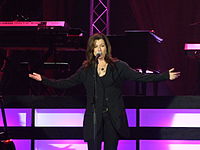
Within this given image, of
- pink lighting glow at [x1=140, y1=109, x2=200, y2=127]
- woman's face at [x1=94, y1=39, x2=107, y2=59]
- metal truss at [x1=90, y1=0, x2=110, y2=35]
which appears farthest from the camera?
metal truss at [x1=90, y1=0, x2=110, y2=35]

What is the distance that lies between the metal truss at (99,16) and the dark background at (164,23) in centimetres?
24

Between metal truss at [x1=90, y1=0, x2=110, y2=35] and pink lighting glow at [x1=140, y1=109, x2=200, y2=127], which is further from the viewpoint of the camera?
metal truss at [x1=90, y1=0, x2=110, y2=35]

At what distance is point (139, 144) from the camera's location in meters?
5.95

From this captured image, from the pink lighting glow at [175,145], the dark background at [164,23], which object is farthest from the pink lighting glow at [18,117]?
the dark background at [164,23]

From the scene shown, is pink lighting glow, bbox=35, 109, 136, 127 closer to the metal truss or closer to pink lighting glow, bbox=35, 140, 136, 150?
pink lighting glow, bbox=35, 140, 136, 150

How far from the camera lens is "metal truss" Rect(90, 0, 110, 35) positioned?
9688 mm

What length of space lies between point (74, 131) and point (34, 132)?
0.57 metres

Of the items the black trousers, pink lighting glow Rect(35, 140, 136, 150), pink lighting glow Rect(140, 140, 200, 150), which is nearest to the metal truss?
pink lighting glow Rect(35, 140, 136, 150)

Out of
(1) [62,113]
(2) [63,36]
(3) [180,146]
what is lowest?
(3) [180,146]

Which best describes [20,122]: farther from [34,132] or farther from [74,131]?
[74,131]

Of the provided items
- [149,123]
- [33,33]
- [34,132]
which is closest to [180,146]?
[149,123]

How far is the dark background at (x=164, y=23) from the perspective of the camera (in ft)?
32.6

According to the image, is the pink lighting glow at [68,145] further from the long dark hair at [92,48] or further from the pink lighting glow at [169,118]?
the long dark hair at [92,48]

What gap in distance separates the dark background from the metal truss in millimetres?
242
